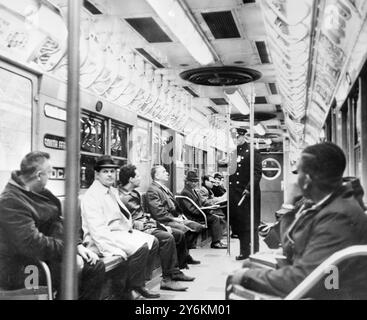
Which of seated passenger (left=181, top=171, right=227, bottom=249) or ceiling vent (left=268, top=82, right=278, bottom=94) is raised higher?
ceiling vent (left=268, top=82, right=278, bottom=94)

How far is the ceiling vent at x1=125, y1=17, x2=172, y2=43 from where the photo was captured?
184 inches

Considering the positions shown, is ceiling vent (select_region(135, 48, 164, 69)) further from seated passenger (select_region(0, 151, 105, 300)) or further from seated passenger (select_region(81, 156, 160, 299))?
seated passenger (select_region(0, 151, 105, 300))

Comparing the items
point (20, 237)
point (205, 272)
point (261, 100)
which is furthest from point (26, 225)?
point (261, 100)

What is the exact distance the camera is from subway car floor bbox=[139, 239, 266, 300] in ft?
12.3

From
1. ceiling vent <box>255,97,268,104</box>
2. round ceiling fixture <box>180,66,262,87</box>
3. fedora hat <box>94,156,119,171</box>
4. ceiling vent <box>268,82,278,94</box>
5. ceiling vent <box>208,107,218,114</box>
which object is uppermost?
ceiling vent <box>255,97,268,104</box>

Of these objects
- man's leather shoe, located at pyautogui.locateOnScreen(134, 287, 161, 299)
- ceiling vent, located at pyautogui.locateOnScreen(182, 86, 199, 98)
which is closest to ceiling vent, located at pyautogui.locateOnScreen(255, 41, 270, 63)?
ceiling vent, located at pyautogui.locateOnScreen(182, 86, 199, 98)

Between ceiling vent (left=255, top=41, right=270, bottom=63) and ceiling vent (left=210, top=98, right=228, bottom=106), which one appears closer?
ceiling vent (left=255, top=41, right=270, bottom=63)

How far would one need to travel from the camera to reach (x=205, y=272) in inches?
196

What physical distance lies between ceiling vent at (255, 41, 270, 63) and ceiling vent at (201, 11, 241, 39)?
1.48 feet

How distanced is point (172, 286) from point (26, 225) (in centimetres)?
208

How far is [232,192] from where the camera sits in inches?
188

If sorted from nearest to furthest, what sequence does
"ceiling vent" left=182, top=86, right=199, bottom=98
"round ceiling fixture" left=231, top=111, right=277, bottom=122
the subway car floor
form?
the subway car floor < "ceiling vent" left=182, top=86, right=199, bottom=98 < "round ceiling fixture" left=231, top=111, right=277, bottom=122

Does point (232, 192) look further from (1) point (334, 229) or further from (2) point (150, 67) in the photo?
(1) point (334, 229)

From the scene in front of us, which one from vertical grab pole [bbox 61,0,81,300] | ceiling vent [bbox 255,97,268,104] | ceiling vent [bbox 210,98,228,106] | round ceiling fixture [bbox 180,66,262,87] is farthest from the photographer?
ceiling vent [bbox 255,97,268,104]
